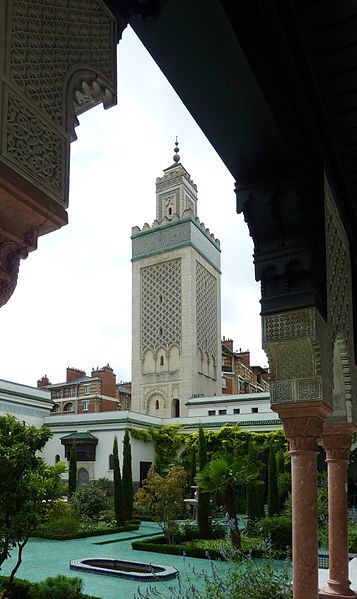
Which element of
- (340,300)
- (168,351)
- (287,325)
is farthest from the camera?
(168,351)

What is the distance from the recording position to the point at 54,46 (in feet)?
4.33

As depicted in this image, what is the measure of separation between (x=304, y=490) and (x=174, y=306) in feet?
67.9

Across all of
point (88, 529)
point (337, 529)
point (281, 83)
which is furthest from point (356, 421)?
point (88, 529)

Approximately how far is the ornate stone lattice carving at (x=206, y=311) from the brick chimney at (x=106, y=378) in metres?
6.05

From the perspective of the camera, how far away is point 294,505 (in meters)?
3.25

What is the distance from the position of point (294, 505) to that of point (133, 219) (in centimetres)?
2335

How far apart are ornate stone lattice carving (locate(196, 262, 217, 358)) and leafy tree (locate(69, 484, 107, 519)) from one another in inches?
395

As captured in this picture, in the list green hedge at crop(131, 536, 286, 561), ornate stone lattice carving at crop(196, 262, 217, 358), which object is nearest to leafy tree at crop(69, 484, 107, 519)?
green hedge at crop(131, 536, 286, 561)

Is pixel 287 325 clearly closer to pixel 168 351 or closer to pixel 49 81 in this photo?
pixel 49 81

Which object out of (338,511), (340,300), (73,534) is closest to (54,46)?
(340,300)

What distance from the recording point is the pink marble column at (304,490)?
10.0ft

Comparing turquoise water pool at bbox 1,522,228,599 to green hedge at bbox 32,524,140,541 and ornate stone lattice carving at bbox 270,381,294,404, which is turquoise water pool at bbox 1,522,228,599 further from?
ornate stone lattice carving at bbox 270,381,294,404

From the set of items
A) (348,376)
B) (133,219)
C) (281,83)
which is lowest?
(348,376)

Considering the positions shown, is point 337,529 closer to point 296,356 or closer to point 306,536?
point 306,536
